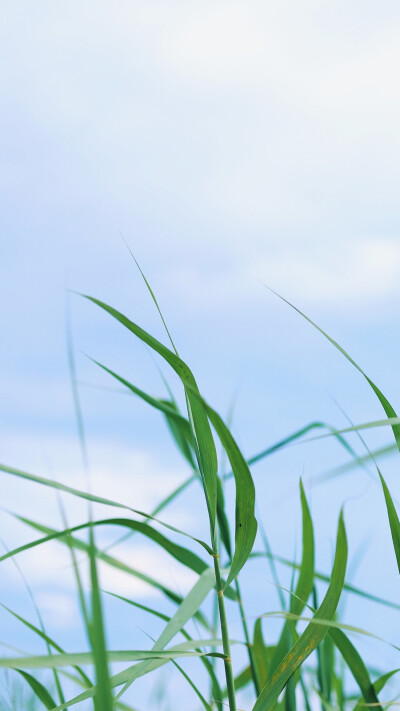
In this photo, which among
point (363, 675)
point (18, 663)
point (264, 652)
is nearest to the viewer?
point (18, 663)

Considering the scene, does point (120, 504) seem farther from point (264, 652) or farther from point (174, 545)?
point (264, 652)

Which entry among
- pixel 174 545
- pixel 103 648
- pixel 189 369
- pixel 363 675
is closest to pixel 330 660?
pixel 363 675

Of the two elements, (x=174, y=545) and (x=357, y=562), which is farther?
(x=357, y=562)

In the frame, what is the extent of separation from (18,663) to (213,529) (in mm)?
170

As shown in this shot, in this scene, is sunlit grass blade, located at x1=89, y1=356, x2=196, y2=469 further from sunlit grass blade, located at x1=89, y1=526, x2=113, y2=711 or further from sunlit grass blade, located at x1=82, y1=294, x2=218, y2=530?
sunlit grass blade, located at x1=89, y1=526, x2=113, y2=711

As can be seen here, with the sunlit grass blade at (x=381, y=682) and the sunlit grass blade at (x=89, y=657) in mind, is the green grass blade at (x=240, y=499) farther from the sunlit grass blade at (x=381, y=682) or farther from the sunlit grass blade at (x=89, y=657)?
the sunlit grass blade at (x=381, y=682)

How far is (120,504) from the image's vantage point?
550 mm

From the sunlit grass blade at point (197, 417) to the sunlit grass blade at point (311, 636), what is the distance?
0.10 metres

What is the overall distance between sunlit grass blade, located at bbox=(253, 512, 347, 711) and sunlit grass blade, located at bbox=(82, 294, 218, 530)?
0.31ft

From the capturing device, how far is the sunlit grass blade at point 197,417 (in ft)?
1.81

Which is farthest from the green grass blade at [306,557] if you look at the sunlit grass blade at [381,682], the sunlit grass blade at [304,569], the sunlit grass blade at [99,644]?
the sunlit grass blade at [99,644]

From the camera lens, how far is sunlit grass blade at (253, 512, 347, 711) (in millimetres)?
554

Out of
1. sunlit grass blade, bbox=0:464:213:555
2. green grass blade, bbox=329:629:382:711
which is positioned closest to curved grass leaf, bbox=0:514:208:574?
sunlit grass blade, bbox=0:464:213:555

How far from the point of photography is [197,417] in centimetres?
56
